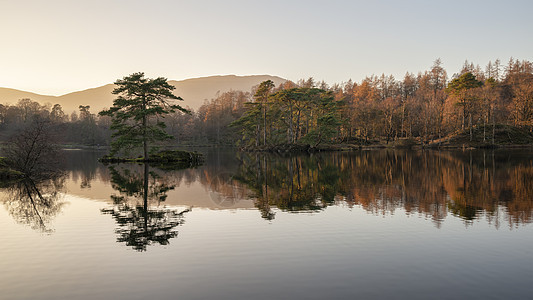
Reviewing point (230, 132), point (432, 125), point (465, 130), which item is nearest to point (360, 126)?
point (432, 125)

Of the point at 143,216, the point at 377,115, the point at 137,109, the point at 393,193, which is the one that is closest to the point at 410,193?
the point at 393,193

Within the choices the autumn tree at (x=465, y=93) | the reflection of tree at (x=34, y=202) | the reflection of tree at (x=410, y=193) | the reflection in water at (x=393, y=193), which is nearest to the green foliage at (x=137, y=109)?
the reflection in water at (x=393, y=193)

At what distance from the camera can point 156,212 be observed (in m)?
14.2

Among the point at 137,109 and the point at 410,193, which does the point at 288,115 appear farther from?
the point at 410,193

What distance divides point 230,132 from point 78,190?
95824 millimetres

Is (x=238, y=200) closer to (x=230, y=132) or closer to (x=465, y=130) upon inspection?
(x=465, y=130)

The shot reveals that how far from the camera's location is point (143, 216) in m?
13.4

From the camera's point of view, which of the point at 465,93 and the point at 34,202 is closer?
the point at 34,202

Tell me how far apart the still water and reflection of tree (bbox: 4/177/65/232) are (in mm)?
85

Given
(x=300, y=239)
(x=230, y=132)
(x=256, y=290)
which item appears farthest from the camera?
(x=230, y=132)

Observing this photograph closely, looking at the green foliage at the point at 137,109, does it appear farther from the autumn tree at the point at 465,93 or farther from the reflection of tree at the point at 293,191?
the autumn tree at the point at 465,93

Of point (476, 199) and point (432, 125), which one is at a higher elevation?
point (432, 125)

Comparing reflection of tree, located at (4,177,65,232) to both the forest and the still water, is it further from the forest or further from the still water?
the forest

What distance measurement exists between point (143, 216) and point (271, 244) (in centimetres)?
640
